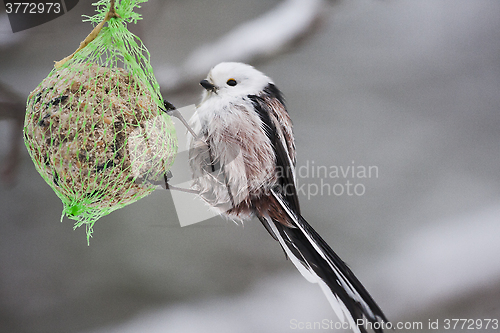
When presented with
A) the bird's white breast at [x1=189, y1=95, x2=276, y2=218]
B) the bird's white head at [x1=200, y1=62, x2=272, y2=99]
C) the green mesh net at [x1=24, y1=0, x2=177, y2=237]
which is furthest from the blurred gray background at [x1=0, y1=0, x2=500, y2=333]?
the green mesh net at [x1=24, y1=0, x2=177, y2=237]

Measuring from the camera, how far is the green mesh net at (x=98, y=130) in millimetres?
566

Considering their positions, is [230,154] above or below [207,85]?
below

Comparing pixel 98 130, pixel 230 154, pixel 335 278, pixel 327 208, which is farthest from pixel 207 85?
pixel 327 208

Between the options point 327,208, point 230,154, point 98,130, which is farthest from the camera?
point 327,208

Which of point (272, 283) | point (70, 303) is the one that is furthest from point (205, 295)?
point (70, 303)

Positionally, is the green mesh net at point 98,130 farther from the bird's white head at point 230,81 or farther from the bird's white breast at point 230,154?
the bird's white head at point 230,81

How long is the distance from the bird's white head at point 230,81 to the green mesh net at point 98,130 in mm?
242

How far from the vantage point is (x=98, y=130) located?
0.57 metres

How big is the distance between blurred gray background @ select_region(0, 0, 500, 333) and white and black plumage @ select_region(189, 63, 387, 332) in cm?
40

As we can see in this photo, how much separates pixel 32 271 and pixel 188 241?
2.19 feet

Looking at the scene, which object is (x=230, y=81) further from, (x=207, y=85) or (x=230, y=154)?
(x=230, y=154)

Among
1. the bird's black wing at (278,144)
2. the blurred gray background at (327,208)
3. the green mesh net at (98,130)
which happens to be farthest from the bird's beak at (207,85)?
the blurred gray background at (327,208)

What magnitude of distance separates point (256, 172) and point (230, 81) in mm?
268

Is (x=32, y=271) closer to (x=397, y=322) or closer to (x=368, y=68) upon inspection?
(x=397, y=322)
